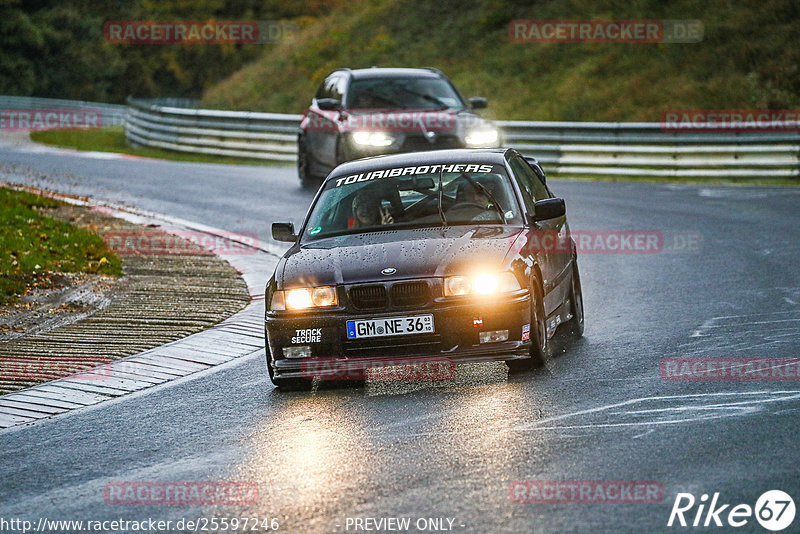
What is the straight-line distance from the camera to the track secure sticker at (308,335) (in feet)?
29.2

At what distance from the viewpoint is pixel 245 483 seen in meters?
6.60

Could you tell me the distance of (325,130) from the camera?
72.5ft

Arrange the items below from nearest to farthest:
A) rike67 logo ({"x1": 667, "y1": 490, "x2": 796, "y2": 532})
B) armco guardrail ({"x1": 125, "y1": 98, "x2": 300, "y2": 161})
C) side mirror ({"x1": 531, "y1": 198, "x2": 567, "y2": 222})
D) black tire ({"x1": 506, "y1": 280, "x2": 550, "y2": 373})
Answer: rike67 logo ({"x1": 667, "y1": 490, "x2": 796, "y2": 532})
black tire ({"x1": 506, "y1": 280, "x2": 550, "y2": 373})
side mirror ({"x1": 531, "y1": 198, "x2": 567, "y2": 222})
armco guardrail ({"x1": 125, "y1": 98, "x2": 300, "y2": 161})

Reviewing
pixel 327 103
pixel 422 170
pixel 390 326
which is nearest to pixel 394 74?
pixel 327 103

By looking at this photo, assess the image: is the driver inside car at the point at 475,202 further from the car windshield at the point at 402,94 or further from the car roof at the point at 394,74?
the car roof at the point at 394,74

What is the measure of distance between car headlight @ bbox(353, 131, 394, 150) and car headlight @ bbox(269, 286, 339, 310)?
11.9 meters

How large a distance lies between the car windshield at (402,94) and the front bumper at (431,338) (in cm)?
1310

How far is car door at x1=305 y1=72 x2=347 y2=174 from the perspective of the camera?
21734 mm

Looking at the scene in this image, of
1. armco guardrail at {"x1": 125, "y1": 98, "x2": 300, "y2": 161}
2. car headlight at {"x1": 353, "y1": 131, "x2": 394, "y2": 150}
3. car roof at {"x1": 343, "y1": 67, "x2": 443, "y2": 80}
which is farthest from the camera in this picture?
armco guardrail at {"x1": 125, "y1": 98, "x2": 300, "y2": 161}

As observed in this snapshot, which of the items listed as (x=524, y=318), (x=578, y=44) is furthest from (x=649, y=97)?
(x=524, y=318)

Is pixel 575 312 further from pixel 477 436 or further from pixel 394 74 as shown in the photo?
pixel 394 74

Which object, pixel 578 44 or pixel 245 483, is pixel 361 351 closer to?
pixel 245 483

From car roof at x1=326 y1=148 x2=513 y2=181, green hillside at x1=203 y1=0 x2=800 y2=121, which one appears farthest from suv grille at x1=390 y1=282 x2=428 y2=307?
green hillside at x1=203 y1=0 x2=800 y2=121

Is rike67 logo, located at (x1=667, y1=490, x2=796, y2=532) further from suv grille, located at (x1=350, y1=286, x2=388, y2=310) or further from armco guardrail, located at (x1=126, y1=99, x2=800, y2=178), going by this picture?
armco guardrail, located at (x1=126, y1=99, x2=800, y2=178)
